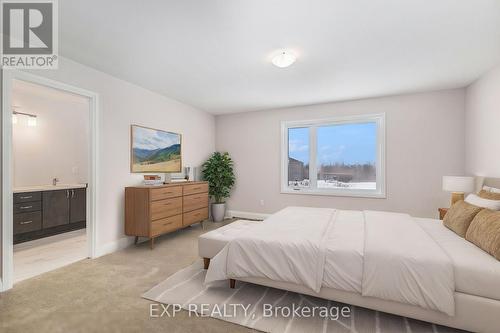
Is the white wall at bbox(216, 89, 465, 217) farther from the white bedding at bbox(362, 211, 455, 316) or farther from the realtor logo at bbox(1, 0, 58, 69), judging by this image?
the realtor logo at bbox(1, 0, 58, 69)

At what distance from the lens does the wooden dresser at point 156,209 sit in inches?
139

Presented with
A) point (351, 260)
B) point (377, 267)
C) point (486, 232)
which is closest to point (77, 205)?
point (351, 260)

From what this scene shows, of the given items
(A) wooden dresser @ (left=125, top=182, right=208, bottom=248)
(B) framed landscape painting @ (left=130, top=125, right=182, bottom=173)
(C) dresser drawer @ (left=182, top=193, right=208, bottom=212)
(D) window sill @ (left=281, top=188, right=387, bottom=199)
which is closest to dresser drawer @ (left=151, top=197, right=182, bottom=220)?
(A) wooden dresser @ (left=125, top=182, right=208, bottom=248)

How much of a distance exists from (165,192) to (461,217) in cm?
388

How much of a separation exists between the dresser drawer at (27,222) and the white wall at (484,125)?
6.92 metres

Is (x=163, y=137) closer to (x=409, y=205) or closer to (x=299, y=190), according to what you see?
(x=299, y=190)

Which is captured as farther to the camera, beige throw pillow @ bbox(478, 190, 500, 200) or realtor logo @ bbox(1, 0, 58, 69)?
beige throw pillow @ bbox(478, 190, 500, 200)

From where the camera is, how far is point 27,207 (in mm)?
3766

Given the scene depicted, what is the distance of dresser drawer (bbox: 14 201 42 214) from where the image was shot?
3.65 m

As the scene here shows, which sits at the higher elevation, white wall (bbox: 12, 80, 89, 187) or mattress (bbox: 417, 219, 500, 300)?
white wall (bbox: 12, 80, 89, 187)

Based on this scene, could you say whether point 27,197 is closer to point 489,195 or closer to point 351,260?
point 351,260

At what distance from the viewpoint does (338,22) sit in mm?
2146

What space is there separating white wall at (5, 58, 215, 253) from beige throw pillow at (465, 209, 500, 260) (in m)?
4.31

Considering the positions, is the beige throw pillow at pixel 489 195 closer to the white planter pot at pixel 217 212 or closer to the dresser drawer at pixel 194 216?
the dresser drawer at pixel 194 216
